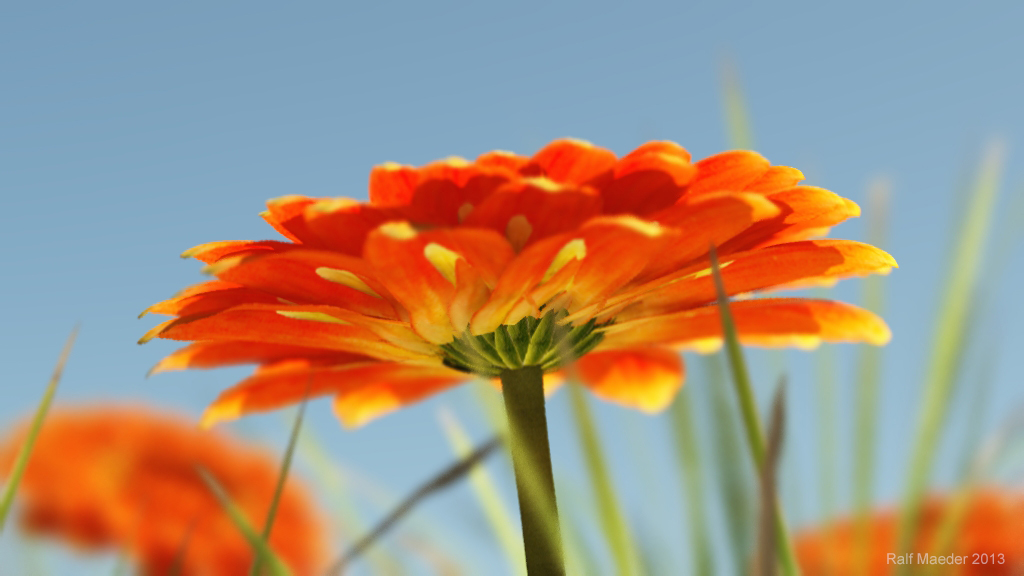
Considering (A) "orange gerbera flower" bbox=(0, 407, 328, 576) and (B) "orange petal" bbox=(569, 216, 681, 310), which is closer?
(B) "orange petal" bbox=(569, 216, 681, 310)

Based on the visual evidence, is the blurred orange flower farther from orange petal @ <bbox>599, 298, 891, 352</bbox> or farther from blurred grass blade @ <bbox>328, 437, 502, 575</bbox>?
blurred grass blade @ <bbox>328, 437, 502, 575</bbox>

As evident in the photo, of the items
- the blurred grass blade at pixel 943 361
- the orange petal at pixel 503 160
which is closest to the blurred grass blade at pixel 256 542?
the orange petal at pixel 503 160

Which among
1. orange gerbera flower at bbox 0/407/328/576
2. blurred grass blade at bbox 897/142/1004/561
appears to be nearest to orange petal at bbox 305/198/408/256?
blurred grass blade at bbox 897/142/1004/561

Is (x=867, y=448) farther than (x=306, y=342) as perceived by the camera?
Yes

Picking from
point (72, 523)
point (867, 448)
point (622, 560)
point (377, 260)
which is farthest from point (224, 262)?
point (72, 523)

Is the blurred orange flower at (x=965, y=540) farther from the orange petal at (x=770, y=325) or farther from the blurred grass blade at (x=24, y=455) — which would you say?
the blurred grass blade at (x=24, y=455)

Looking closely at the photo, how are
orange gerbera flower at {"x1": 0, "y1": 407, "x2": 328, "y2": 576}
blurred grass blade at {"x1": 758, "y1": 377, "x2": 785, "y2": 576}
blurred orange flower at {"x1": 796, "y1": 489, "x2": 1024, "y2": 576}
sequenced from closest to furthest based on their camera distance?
blurred grass blade at {"x1": 758, "y1": 377, "x2": 785, "y2": 576} < blurred orange flower at {"x1": 796, "y1": 489, "x2": 1024, "y2": 576} < orange gerbera flower at {"x1": 0, "y1": 407, "x2": 328, "y2": 576}

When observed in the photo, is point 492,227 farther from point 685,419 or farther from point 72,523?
point 72,523

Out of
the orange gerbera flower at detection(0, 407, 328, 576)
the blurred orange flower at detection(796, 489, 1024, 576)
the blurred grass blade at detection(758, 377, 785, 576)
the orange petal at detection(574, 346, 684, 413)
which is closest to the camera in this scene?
the blurred grass blade at detection(758, 377, 785, 576)

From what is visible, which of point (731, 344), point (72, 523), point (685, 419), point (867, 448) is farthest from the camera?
point (72, 523)
